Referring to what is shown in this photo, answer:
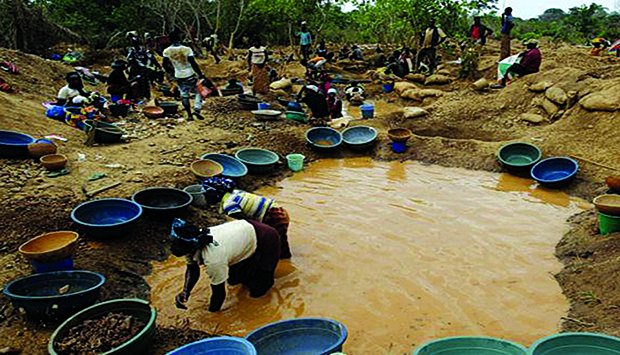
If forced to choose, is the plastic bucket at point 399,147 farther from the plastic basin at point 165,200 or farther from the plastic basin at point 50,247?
the plastic basin at point 50,247

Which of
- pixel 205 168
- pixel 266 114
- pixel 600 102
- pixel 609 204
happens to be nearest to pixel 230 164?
pixel 205 168

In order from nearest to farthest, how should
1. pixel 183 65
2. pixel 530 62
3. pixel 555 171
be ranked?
pixel 555 171 < pixel 183 65 < pixel 530 62

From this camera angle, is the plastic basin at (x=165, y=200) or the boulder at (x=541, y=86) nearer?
the plastic basin at (x=165, y=200)

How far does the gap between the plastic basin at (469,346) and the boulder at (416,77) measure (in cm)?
1131

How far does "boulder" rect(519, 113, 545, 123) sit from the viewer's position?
870 cm

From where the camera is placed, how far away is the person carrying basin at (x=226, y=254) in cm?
349

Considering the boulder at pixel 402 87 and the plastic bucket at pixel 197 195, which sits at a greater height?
the boulder at pixel 402 87

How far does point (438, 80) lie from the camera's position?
1273 centimetres

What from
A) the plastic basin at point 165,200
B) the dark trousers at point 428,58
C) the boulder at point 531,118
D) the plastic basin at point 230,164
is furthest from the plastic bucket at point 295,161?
the dark trousers at point 428,58

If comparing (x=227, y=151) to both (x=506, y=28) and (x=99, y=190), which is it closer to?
(x=99, y=190)

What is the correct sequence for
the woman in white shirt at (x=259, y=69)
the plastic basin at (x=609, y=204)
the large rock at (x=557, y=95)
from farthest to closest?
the woman in white shirt at (x=259, y=69) < the large rock at (x=557, y=95) < the plastic basin at (x=609, y=204)

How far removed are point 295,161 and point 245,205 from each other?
358 centimetres

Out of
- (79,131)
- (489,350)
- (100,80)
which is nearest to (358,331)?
(489,350)

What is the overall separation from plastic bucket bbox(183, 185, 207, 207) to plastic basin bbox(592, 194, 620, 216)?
4210 millimetres
